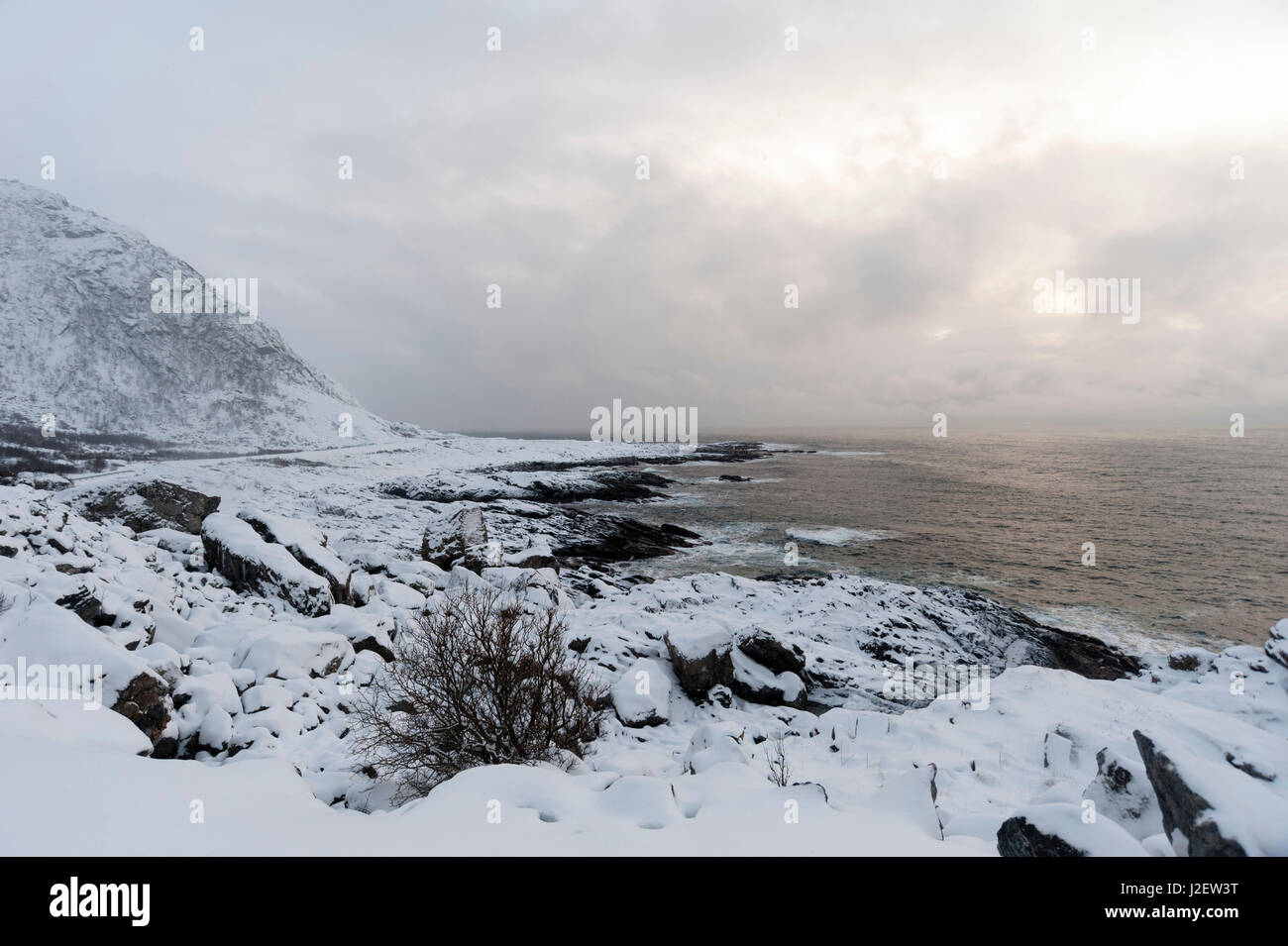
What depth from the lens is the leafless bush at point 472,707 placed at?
6176mm

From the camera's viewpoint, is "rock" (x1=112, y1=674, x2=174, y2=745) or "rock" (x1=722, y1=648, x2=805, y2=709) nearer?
"rock" (x1=112, y1=674, x2=174, y2=745)

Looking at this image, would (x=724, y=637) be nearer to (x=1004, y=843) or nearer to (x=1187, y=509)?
(x=1004, y=843)

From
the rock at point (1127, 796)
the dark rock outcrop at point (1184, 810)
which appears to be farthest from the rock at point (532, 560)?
the dark rock outcrop at point (1184, 810)

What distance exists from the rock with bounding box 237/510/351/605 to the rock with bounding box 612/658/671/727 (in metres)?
8.24

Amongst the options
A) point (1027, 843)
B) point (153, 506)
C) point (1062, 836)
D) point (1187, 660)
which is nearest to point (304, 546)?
point (153, 506)

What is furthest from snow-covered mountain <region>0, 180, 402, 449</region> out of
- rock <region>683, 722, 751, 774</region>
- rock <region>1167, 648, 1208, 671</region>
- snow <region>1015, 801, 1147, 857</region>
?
rock <region>1167, 648, 1208, 671</region>

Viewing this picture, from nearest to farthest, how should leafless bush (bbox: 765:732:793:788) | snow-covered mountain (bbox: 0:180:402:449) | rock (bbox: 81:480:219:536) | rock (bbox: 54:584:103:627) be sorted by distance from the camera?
1. leafless bush (bbox: 765:732:793:788)
2. rock (bbox: 54:584:103:627)
3. rock (bbox: 81:480:219:536)
4. snow-covered mountain (bbox: 0:180:402:449)

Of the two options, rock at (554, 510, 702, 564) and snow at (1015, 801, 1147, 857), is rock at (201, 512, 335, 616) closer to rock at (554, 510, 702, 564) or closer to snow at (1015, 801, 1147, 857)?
rock at (554, 510, 702, 564)

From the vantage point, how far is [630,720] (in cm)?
992

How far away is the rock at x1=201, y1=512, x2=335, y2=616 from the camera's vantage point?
1228 cm

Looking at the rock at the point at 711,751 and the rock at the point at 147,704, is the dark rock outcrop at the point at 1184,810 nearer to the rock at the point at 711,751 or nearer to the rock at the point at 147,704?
the rock at the point at 711,751

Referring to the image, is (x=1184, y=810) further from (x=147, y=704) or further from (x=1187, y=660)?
(x=1187, y=660)

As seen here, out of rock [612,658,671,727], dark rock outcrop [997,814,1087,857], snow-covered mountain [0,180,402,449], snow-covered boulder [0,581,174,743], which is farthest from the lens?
snow-covered mountain [0,180,402,449]
